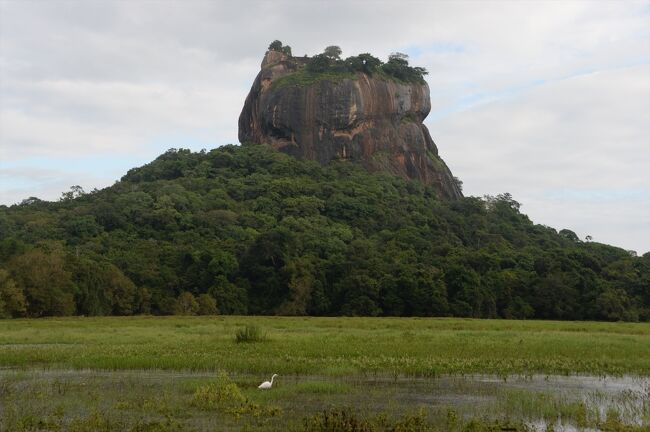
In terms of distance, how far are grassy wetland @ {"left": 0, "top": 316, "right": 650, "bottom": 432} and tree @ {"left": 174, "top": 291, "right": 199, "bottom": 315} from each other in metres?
26.4

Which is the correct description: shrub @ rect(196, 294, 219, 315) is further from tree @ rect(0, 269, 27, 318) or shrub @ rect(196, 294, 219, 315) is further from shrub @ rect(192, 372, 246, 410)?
shrub @ rect(192, 372, 246, 410)

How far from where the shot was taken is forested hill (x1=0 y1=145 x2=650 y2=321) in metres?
61.9

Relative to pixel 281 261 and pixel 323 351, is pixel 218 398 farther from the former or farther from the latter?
pixel 281 261

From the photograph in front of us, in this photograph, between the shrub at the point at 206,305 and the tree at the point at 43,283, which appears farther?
the shrub at the point at 206,305

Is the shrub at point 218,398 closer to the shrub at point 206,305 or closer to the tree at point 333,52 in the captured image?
the shrub at point 206,305

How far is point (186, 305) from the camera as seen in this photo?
208ft

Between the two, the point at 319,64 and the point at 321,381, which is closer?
the point at 321,381

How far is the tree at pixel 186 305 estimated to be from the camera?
63084 mm

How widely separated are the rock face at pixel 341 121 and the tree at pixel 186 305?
242 feet

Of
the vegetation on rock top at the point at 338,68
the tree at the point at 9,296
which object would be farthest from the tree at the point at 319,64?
the tree at the point at 9,296

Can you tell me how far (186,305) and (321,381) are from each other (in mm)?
44365

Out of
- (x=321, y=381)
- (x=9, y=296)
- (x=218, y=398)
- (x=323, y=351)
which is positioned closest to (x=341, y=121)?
(x=9, y=296)

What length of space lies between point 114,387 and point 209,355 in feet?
21.2

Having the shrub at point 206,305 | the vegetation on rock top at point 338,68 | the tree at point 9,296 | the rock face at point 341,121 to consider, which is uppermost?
the vegetation on rock top at point 338,68
